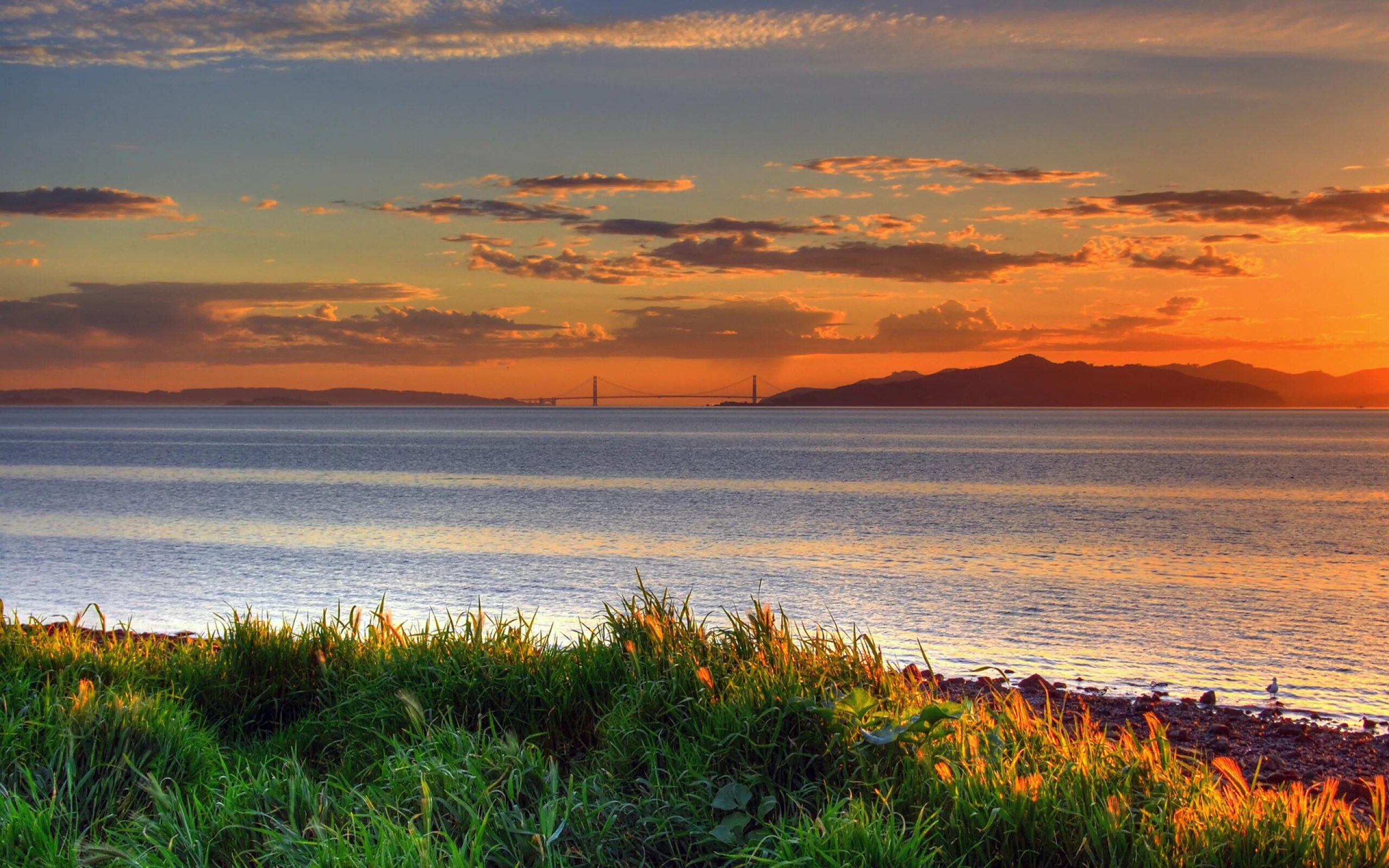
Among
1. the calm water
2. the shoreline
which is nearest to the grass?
the shoreline

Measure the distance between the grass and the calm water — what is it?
7.88 meters

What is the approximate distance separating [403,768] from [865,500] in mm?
44254

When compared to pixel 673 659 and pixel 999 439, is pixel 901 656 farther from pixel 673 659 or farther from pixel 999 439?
pixel 999 439

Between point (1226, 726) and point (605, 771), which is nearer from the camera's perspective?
point (605, 771)

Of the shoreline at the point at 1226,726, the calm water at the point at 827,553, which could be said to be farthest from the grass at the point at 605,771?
the calm water at the point at 827,553

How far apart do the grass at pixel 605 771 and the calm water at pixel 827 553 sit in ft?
25.9

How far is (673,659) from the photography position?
7.66 m

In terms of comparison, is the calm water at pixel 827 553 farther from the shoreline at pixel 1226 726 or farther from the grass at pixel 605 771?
the grass at pixel 605 771

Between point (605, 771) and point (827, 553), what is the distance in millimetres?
23026

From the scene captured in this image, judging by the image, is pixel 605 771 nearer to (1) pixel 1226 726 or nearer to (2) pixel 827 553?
(1) pixel 1226 726

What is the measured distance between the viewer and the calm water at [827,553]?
17.0 m

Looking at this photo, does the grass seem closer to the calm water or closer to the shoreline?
the shoreline

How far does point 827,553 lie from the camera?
2900 centimetres

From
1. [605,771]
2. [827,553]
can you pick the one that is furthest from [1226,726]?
[827,553]
